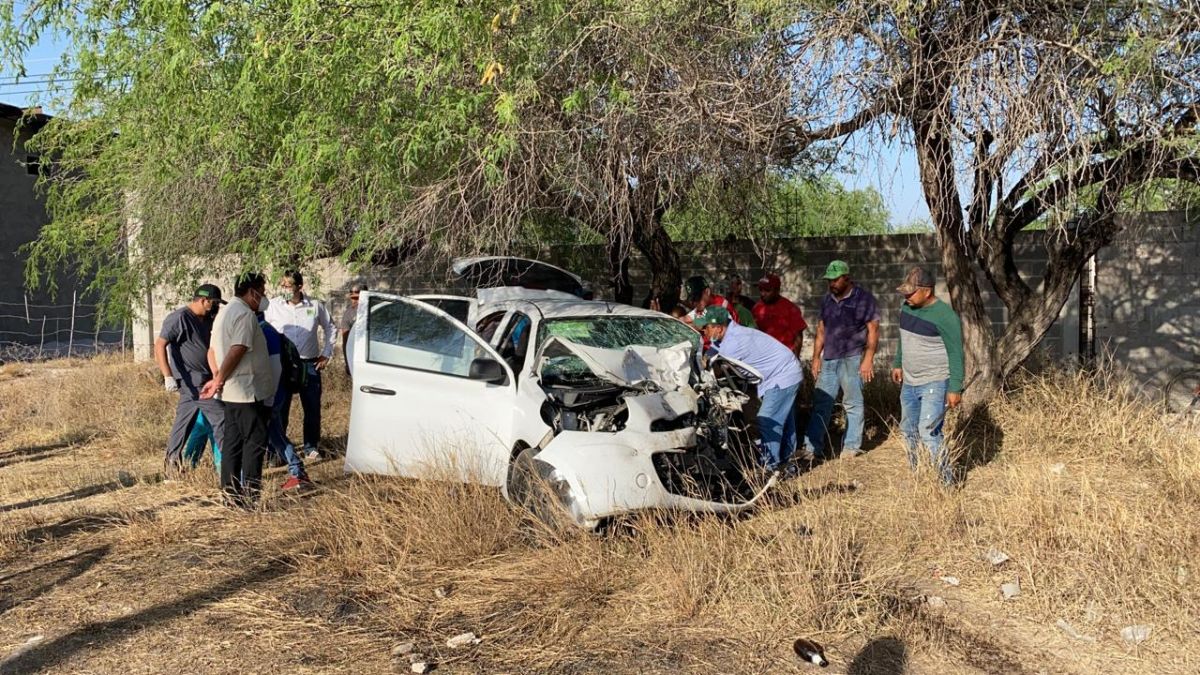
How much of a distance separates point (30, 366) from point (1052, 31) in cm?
1605

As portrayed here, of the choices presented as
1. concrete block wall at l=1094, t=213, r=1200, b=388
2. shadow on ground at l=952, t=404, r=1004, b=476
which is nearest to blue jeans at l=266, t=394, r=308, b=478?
shadow on ground at l=952, t=404, r=1004, b=476

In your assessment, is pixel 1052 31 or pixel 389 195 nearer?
pixel 1052 31

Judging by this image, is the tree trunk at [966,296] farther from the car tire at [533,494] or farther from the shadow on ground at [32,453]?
the shadow on ground at [32,453]

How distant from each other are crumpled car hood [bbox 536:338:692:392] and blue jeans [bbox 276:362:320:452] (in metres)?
2.55

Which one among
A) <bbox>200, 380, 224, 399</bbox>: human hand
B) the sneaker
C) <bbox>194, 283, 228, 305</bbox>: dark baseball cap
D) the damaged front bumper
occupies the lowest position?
the sneaker

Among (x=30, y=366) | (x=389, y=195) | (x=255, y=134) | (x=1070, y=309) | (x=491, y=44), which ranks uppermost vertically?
(x=491, y=44)

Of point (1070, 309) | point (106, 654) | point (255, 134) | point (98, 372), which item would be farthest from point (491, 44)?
point (98, 372)

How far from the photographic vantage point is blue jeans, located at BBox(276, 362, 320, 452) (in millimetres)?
7481

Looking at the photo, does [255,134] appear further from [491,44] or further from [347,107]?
[491,44]

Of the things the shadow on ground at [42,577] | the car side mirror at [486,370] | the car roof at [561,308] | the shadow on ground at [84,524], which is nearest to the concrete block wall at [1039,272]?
the car roof at [561,308]

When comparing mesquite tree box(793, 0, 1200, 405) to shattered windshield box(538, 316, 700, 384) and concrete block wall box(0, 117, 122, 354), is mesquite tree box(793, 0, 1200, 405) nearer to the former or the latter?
shattered windshield box(538, 316, 700, 384)

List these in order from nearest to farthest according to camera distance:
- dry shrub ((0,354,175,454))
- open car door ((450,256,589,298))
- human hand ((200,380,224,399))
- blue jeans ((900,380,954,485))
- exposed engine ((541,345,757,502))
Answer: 1. exposed engine ((541,345,757,502))
2. human hand ((200,380,224,399))
3. blue jeans ((900,380,954,485))
4. open car door ((450,256,589,298))
5. dry shrub ((0,354,175,454))

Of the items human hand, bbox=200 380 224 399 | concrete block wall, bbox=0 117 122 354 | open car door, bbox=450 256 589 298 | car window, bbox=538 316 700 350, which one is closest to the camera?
human hand, bbox=200 380 224 399

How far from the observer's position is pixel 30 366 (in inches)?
605
